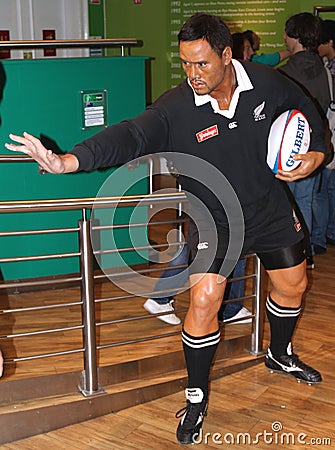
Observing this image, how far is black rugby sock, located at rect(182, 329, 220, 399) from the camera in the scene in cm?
283

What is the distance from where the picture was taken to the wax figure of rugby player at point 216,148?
8.36ft

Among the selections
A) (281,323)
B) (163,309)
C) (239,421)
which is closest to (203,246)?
(281,323)

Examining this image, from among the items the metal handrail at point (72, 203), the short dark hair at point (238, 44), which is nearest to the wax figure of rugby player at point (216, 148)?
the metal handrail at point (72, 203)

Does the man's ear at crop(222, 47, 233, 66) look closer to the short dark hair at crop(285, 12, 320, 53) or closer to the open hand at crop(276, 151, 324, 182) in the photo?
the open hand at crop(276, 151, 324, 182)

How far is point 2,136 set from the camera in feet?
14.3

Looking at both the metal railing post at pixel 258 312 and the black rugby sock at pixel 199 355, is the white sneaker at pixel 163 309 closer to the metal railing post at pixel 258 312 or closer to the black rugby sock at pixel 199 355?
the metal railing post at pixel 258 312

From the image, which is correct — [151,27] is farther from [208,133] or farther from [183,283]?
[208,133]

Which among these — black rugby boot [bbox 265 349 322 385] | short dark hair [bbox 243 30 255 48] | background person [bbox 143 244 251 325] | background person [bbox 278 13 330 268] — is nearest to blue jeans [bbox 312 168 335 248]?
background person [bbox 278 13 330 268]

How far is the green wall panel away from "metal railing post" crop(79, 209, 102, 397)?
63.3 inches

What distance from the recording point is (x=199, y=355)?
9.34ft

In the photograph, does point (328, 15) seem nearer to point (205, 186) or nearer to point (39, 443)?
point (205, 186)

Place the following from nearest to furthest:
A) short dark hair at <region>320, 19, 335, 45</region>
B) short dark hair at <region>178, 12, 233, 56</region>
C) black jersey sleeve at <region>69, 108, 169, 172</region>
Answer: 1. black jersey sleeve at <region>69, 108, 169, 172</region>
2. short dark hair at <region>178, 12, 233, 56</region>
3. short dark hair at <region>320, 19, 335, 45</region>

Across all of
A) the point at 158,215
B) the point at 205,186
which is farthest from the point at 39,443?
the point at 158,215

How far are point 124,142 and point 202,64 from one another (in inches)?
15.8
